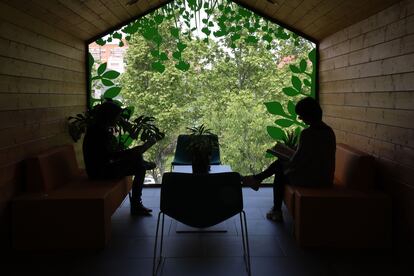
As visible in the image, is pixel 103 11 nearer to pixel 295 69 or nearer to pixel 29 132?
pixel 29 132

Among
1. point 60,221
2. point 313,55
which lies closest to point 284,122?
point 313,55

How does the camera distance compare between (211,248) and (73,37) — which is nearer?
(211,248)

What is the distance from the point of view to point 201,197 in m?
2.75

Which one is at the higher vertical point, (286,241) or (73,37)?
(73,37)

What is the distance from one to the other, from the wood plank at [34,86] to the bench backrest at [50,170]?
1.94ft

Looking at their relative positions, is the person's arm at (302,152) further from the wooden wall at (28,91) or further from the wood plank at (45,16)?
the wood plank at (45,16)

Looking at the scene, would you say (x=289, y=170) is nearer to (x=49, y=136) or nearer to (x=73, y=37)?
(x=49, y=136)

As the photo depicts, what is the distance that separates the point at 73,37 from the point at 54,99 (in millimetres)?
1037

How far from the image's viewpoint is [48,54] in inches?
162

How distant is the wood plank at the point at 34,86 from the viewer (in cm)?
321

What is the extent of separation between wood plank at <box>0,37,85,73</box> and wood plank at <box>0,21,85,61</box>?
39 mm

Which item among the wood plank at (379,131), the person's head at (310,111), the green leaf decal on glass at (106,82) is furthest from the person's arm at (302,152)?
the green leaf decal on glass at (106,82)

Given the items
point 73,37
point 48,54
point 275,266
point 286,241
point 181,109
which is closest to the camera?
point 275,266

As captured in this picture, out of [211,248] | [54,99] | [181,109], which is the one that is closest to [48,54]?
[54,99]
